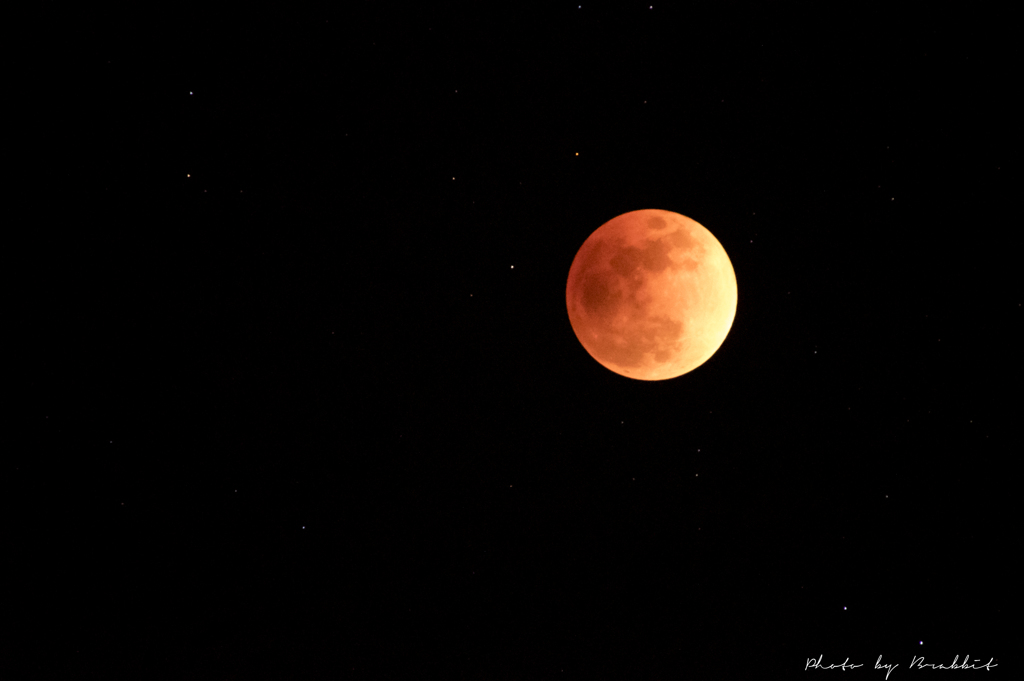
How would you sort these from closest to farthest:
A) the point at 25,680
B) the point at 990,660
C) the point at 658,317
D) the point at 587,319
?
the point at 658,317 → the point at 587,319 → the point at 990,660 → the point at 25,680

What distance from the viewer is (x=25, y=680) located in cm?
425

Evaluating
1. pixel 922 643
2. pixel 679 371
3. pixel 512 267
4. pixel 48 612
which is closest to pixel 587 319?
pixel 679 371

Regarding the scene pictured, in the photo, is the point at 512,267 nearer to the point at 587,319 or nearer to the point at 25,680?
the point at 587,319

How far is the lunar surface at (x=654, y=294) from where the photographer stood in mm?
2787

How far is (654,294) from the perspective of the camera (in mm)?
2783

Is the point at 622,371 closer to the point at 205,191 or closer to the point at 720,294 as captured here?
the point at 720,294

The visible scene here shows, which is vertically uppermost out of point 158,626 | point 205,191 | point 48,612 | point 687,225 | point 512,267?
point 512,267

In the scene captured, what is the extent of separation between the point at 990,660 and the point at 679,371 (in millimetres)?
3480

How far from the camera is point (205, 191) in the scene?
4.12 m

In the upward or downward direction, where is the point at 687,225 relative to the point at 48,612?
upward

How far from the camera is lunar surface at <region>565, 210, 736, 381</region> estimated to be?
2.79 meters

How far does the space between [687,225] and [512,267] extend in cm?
169

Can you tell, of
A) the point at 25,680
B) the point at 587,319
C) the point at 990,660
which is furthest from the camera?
the point at 25,680

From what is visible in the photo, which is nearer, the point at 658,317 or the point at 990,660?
the point at 658,317
